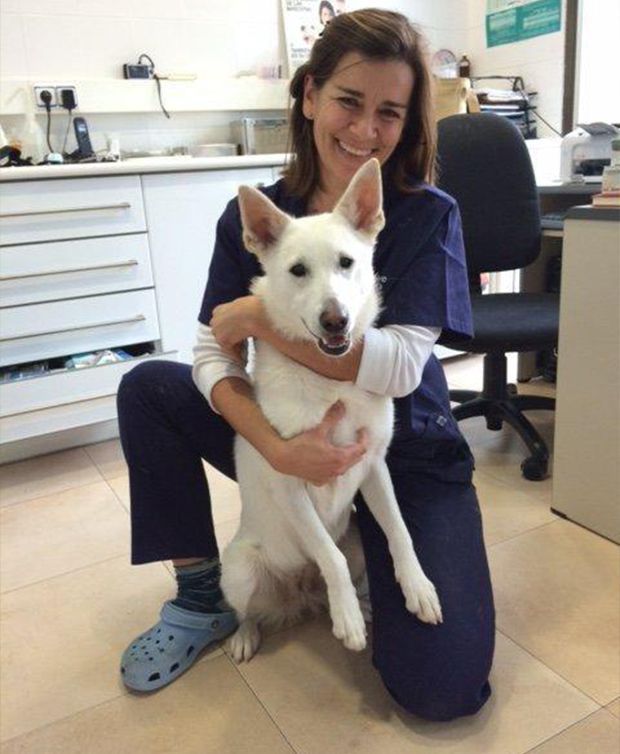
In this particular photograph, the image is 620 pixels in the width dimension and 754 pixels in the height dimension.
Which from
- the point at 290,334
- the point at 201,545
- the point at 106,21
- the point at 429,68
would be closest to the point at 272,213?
the point at 290,334

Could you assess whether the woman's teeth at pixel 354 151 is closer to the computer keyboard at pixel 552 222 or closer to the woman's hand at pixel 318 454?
the woman's hand at pixel 318 454

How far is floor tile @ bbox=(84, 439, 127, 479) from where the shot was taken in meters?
2.32

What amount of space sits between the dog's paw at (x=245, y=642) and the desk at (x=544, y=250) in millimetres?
1779

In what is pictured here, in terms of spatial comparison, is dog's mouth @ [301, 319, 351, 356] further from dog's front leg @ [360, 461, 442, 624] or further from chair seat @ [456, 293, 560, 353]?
chair seat @ [456, 293, 560, 353]

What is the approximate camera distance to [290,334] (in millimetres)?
1134

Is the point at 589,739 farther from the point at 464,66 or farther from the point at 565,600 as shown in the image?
the point at 464,66

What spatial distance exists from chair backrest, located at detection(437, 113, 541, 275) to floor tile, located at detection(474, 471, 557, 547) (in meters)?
0.78

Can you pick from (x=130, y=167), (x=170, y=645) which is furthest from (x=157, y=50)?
(x=170, y=645)

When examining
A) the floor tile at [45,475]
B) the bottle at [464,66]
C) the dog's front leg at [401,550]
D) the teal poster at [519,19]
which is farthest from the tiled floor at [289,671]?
the bottle at [464,66]

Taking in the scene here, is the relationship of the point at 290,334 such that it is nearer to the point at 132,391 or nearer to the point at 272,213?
the point at 272,213

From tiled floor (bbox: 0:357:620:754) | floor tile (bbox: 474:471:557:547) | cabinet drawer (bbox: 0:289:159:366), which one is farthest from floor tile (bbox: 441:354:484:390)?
cabinet drawer (bbox: 0:289:159:366)

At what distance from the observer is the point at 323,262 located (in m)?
1.02

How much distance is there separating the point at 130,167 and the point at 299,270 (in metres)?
1.47

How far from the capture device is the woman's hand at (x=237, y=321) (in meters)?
1.17
